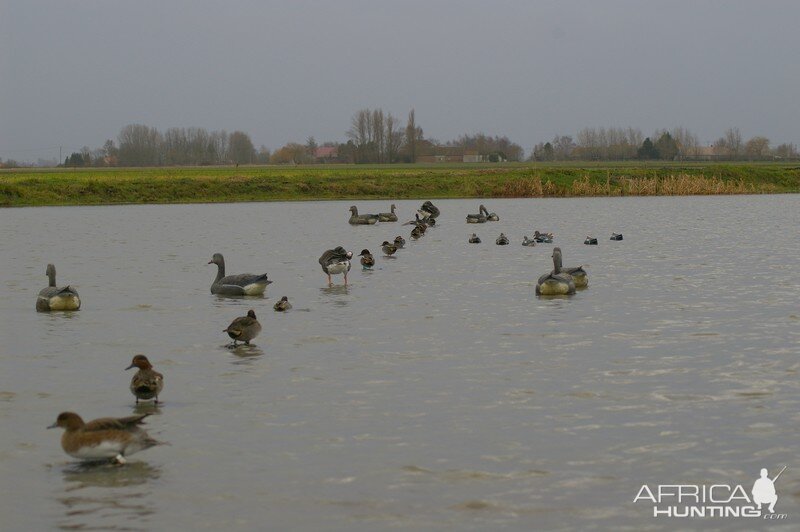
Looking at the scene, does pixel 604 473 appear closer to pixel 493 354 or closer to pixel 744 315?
pixel 493 354

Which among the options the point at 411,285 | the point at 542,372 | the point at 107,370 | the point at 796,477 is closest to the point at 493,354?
the point at 542,372

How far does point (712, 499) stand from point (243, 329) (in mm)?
8047

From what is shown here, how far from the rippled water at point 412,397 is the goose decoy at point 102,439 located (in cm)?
18

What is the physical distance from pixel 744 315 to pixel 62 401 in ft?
35.7

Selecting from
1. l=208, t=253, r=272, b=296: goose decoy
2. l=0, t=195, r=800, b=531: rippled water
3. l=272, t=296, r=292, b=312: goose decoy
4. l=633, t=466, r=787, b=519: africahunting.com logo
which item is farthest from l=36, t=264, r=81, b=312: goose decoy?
l=633, t=466, r=787, b=519: africahunting.com logo

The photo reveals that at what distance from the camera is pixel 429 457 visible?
944 cm

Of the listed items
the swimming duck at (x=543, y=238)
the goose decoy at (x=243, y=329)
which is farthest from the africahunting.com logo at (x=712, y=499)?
the swimming duck at (x=543, y=238)

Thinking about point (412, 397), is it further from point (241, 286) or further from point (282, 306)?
point (241, 286)

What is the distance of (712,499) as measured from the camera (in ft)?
27.1

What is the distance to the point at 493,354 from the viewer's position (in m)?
14.4

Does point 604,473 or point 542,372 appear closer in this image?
point 604,473

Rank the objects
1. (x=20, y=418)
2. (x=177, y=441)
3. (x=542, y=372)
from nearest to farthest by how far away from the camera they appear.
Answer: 1. (x=177, y=441)
2. (x=20, y=418)
3. (x=542, y=372)

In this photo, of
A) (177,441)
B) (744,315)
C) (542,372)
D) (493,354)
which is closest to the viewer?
(177,441)

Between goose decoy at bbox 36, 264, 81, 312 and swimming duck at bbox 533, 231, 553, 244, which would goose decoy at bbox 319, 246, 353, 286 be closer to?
goose decoy at bbox 36, 264, 81, 312
